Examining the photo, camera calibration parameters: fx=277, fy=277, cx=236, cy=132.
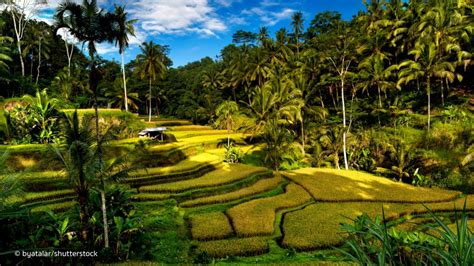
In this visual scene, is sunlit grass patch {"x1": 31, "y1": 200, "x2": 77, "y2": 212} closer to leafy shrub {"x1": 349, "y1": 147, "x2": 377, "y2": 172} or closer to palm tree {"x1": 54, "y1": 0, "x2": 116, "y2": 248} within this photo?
palm tree {"x1": 54, "y1": 0, "x2": 116, "y2": 248}

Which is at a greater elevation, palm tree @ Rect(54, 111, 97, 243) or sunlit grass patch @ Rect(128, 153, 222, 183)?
palm tree @ Rect(54, 111, 97, 243)

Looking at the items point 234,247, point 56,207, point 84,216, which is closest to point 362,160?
point 234,247

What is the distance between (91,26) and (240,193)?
10848mm

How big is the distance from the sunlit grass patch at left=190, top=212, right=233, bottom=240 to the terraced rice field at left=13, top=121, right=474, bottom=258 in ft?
0.13

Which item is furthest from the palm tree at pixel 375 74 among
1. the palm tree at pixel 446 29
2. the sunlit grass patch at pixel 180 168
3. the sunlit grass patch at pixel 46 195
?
the sunlit grass patch at pixel 46 195

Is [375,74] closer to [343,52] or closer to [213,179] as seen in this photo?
[343,52]

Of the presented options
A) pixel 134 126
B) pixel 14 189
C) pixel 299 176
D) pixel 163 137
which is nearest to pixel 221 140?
pixel 163 137

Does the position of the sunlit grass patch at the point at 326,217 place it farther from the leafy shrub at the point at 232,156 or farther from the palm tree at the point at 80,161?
the leafy shrub at the point at 232,156

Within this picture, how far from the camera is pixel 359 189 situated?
16656 mm

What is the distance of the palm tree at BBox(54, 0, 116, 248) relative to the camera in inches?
340

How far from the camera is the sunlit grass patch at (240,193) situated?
1434 centimetres

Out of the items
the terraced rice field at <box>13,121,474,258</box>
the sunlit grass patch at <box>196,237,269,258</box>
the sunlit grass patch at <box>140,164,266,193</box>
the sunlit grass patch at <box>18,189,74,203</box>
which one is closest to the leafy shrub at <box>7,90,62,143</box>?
the terraced rice field at <box>13,121,474,258</box>

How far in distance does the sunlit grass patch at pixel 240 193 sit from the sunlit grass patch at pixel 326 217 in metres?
3.19

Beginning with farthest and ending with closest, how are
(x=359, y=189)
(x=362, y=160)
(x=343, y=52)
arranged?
(x=362, y=160) < (x=343, y=52) < (x=359, y=189)
